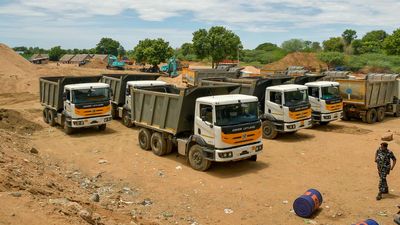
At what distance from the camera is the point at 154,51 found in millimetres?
53562

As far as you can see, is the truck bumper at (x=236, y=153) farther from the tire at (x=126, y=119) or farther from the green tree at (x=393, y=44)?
the green tree at (x=393, y=44)

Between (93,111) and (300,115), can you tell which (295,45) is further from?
(93,111)

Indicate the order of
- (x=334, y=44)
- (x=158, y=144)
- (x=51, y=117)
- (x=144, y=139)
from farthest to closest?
(x=334, y=44) < (x=51, y=117) < (x=144, y=139) < (x=158, y=144)

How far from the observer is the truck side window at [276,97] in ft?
51.1

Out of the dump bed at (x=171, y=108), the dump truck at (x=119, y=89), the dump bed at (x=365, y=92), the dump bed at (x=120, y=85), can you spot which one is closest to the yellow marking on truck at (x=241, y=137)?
the dump bed at (x=171, y=108)

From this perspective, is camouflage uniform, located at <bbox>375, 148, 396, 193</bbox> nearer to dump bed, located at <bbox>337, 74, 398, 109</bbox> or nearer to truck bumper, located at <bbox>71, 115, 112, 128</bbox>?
dump bed, located at <bbox>337, 74, 398, 109</bbox>

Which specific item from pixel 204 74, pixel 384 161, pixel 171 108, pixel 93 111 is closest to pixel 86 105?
pixel 93 111

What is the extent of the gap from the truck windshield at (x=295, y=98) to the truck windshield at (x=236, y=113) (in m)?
3.97

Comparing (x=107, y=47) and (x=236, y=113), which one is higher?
(x=107, y=47)

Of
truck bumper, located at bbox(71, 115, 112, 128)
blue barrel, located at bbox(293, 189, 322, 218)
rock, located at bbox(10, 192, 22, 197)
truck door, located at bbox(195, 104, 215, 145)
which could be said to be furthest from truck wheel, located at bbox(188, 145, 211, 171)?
truck bumper, located at bbox(71, 115, 112, 128)

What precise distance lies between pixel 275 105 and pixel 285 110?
0.53 meters

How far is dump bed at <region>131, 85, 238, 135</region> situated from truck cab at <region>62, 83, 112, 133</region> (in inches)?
127

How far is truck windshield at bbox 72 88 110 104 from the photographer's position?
16.6 meters

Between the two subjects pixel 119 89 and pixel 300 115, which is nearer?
pixel 300 115
